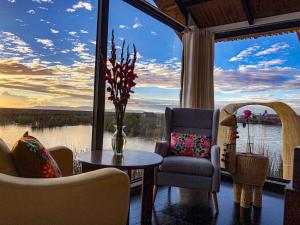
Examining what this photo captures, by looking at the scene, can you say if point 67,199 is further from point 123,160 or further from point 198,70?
point 198,70

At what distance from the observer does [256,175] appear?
2.65 meters

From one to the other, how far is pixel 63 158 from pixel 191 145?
1.56 meters

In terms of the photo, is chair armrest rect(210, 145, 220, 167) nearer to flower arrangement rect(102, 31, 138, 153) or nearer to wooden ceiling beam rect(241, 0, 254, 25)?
flower arrangement rect(102, 31, 138, 153)

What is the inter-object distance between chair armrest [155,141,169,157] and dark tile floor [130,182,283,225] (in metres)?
0.51

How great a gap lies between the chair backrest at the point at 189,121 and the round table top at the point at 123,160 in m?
1.04

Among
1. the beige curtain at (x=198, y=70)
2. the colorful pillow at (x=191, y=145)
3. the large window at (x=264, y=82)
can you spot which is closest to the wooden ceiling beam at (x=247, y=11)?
the large window at (x=264, y=82)

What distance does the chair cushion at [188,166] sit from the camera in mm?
2471

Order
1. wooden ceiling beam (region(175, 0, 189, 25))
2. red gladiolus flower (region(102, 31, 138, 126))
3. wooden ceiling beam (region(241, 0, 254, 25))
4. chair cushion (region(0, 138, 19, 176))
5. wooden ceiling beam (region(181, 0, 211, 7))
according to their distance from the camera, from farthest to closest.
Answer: wooden ceiling beam (region(175, 0, 189, 25)) < wooden ceiling beam (region(181, 0, 211, 7)) < wooden ceiling beam (region(241, 0, 254, 25)) < red gladiolus flower (region(102, 31, 138, 126)) < chair cushion (region(0, 138, 19, 176))

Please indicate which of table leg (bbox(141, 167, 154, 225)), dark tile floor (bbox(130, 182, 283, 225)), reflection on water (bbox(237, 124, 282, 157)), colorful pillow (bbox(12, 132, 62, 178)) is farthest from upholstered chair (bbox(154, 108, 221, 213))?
colorful pillow (bbox(12, 132, 62, 178))

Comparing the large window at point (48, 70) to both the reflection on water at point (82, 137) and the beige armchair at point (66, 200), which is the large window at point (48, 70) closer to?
the reflection on water at point (82, 137)

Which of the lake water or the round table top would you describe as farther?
the lake water

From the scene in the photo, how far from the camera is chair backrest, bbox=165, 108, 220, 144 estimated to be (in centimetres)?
306

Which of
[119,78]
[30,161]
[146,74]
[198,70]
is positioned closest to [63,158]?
[30,161]

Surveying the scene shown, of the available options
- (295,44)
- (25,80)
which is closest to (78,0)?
(25,80)
